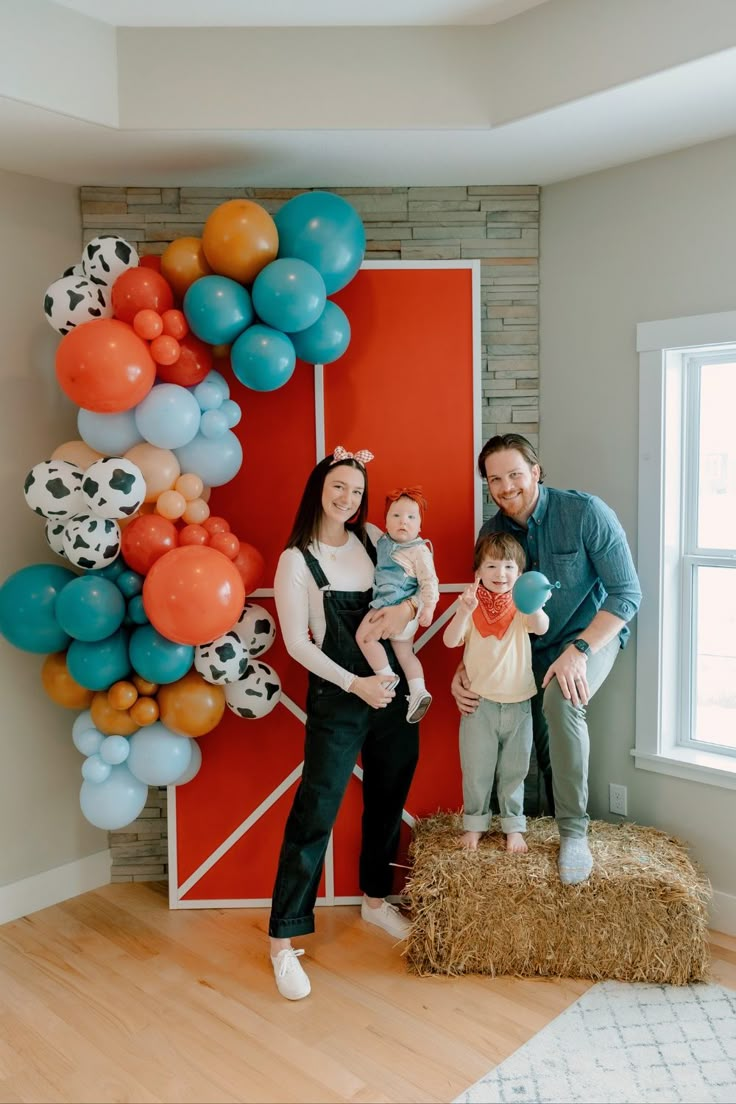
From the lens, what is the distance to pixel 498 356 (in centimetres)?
325

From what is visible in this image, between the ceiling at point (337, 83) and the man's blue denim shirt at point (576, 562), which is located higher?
the ceiling at point (337, 83)

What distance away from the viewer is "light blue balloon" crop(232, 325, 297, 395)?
2.57m

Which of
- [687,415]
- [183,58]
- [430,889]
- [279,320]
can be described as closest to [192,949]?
[430,889]

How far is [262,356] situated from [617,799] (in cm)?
201

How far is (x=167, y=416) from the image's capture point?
8.37ft

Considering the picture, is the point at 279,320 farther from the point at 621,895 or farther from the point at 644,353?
the point at 621,895

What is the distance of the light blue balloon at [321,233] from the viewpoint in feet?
8.62

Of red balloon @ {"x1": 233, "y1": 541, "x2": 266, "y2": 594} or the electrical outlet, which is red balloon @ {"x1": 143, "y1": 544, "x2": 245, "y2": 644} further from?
the electrical outlet

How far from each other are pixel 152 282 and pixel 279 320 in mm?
404

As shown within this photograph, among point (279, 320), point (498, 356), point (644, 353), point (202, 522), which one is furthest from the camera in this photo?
point (498, 356)

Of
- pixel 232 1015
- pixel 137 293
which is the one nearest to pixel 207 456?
pixel 137 293

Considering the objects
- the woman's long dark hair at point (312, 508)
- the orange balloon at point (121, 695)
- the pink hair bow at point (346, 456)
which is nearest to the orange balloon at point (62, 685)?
the orange balloon at point (121, 695)

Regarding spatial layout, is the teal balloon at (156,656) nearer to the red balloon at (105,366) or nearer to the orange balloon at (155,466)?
the orange balloon at (155,466)

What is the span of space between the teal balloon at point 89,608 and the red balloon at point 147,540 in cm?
12
